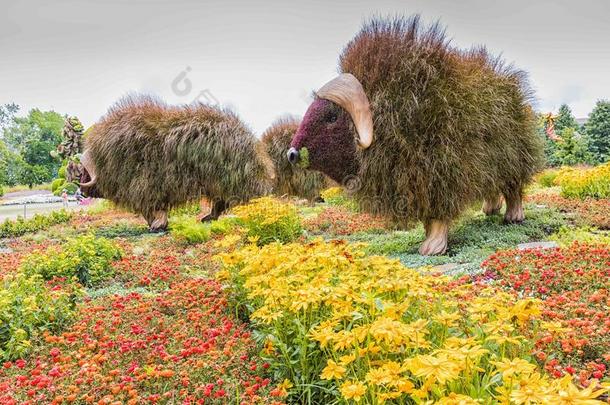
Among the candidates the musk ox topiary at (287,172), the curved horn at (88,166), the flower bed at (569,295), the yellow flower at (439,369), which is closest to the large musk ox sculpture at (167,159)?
the curved horn at (88,166)

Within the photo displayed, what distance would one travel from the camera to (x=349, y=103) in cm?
572

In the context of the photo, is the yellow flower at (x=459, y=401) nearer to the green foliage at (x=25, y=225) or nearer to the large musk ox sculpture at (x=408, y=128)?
the large musk ox sculpture at (x=408, y=128)

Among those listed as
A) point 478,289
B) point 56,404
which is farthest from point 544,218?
point 56,404

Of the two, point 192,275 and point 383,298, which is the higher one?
point 383,298

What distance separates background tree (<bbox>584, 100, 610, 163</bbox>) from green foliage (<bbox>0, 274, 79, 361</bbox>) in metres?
28.7

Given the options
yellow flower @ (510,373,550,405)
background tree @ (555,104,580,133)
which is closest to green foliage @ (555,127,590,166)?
background tree @ (555,104,580,133)

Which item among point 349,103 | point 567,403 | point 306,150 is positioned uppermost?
point 349,103

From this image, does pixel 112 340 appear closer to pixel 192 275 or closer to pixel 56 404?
pixel 56 404

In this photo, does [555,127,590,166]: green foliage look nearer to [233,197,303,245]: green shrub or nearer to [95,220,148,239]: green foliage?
[233,197,303,245]: green shrub

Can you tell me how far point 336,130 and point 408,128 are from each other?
0.90 meters

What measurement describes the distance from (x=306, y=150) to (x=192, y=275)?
213 cm

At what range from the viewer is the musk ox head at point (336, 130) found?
5691 millimetres

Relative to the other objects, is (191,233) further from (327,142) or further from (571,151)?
→ (571,151)

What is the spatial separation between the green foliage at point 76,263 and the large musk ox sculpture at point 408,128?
8.86 feet
